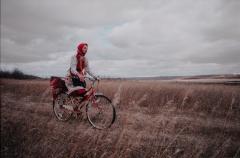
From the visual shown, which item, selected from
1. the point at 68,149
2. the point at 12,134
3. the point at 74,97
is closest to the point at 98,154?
the point at 68,149

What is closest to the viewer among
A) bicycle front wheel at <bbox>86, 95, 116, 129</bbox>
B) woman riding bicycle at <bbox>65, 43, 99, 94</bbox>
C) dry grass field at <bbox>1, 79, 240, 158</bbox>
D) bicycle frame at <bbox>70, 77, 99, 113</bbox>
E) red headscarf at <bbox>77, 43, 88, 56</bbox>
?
dry grass field at <bbox>1, 79, 240, 158</bbox>

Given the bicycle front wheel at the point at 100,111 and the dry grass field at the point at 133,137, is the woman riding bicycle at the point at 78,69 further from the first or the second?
the dry grass field at the point at 133,137

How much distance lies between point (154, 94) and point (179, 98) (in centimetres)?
152

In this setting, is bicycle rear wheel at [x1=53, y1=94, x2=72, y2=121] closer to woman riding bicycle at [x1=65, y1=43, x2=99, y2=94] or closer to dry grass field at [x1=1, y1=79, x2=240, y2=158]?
dry grass field at [x1=1, y1=79, x2=240, y2=158]

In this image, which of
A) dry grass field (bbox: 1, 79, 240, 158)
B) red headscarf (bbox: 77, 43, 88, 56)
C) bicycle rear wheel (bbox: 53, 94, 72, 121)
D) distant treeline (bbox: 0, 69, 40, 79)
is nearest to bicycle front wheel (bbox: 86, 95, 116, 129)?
dry grass field (bbox: 1, 79, 240, 158)

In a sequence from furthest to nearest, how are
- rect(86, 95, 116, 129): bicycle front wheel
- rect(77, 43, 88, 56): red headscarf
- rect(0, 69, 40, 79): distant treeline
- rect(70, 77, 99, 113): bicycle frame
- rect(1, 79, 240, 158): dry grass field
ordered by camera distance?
1. rect(0, 69, 40, 79): distant treeline
2. rect(77, 43, 88, 56): red headscarf
3. rect(70, 77, 99, 113): bicycle frame
4. rect(86, 95, 116, 129): bicycle front wheel
5. rect(1, 79, 240, 158): dry grass field

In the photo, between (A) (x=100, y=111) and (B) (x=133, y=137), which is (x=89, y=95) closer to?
(A) (x=100, y=111)

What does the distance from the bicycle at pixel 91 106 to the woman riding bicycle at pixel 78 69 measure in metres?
0.26

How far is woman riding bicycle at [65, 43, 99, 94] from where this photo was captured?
21.8ft

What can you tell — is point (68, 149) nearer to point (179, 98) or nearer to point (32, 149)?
point (32, 149)

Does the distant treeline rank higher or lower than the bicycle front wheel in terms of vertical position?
higher

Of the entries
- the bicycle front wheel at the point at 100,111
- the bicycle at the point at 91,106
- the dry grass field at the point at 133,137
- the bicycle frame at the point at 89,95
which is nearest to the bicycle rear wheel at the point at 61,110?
the bicycle at the point at 91,106

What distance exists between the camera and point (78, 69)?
6.96 m

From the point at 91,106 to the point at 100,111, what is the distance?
1.04 ft
